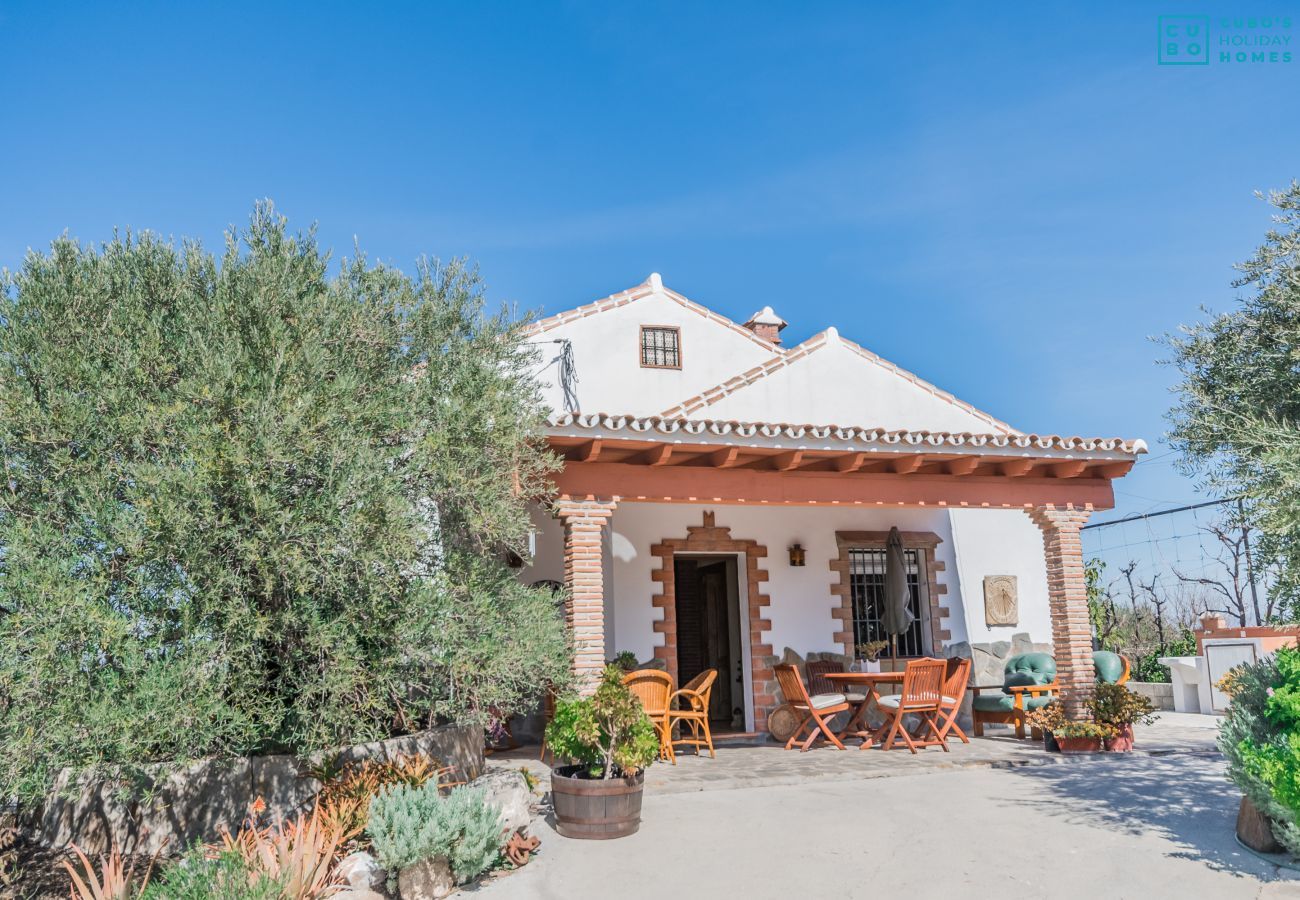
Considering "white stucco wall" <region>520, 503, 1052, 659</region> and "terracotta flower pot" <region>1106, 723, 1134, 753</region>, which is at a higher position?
"white stucco wall" <region>520, 503, 1052, 659</region>

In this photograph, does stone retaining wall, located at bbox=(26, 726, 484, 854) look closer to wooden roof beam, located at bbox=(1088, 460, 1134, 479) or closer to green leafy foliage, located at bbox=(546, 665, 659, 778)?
green leafy foliage, located at bbox=(546, 665, 659, 778)

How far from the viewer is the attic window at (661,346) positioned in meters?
12.7

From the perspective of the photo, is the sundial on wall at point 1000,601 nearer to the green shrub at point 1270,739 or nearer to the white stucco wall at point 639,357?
the white stucco wall at point 639,357

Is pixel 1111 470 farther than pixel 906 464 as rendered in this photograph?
Yes

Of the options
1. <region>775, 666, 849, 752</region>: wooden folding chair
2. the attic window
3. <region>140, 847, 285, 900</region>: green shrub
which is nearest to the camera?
<region>140, 847, 285, 900</region>: green shrub

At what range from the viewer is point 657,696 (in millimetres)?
7723

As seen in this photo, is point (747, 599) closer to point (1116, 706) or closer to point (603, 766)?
point (1116, 706)

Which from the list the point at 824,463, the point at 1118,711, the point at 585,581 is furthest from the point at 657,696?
the point at 1118,711

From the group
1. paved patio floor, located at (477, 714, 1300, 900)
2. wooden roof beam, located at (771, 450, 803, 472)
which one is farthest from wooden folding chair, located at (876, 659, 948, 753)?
wooden roof beam, located at (771, 450, 803, 472)

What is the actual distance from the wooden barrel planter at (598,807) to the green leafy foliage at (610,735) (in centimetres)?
12

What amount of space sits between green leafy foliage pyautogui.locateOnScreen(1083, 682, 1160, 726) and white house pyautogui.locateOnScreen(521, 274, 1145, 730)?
38 cm

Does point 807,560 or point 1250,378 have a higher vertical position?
point 1250,378

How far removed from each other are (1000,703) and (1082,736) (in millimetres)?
1528

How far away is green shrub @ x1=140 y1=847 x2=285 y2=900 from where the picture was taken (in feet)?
11.8
